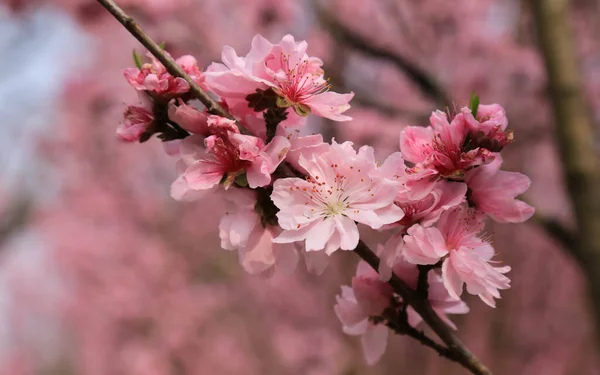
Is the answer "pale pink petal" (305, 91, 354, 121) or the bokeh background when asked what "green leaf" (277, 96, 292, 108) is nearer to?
"pale pink petal" (305, 91, 354, 121)

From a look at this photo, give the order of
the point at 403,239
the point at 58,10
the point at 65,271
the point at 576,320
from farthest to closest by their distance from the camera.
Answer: the point at 65,271 → the point at 576,320 → the point at 58,10 → the point at 403,239

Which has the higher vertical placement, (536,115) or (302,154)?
(302,154)

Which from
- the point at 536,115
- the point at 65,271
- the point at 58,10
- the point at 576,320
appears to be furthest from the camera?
the point at 65,271

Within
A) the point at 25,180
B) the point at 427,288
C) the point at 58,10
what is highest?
the point at 427,288

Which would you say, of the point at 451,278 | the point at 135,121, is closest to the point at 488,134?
the point at 451,278

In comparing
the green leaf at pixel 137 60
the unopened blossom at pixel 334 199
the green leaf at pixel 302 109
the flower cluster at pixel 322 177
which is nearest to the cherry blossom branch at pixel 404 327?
the flower cluster at pixel 322 177

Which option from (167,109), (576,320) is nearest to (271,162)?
(167,109)

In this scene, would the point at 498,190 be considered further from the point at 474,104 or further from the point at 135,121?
the point at 135,121

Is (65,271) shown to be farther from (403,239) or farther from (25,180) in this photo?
(403,239)
